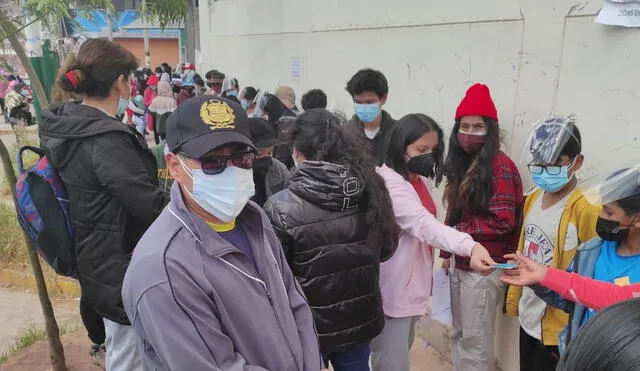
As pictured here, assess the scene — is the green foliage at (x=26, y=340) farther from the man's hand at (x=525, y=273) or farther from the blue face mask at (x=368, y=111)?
the man's hand at (x=525, y=273)

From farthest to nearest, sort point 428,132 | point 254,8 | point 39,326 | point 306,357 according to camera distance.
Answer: point 254,8 < point 39,326 < point 428,132 < point 306,357

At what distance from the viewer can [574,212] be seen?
233 cm

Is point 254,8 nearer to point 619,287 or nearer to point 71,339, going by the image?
point 71,339

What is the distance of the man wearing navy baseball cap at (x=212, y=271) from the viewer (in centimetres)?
136

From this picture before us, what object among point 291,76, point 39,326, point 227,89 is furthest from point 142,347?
point 227,89

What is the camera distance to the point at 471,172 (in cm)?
288

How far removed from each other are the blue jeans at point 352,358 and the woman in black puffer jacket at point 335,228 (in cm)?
2

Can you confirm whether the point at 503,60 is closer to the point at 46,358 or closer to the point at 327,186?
the point at 327,186

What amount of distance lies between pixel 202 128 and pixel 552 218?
182cm

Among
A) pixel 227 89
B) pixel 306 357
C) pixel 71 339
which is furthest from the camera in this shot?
pixel 227 89

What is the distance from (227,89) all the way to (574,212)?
691 cm

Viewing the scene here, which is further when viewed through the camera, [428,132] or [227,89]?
[227,89]

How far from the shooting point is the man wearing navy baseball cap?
4.46 ft

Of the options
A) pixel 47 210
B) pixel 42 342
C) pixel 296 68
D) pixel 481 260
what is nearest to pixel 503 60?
pixel 481 260
